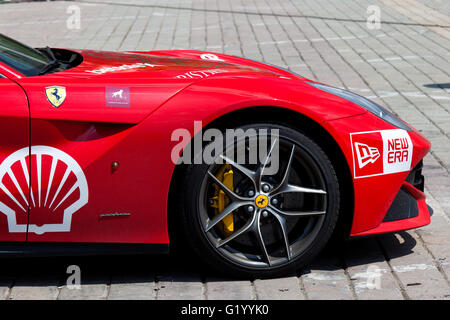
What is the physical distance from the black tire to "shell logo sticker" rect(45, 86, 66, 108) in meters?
0.62

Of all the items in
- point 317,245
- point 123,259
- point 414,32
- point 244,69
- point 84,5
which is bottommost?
point 84,5

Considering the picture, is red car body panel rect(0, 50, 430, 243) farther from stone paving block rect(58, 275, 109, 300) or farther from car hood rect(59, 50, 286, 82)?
stone paving block rect(58, 275, 109, 300)

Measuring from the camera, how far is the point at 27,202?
3207 millimetres

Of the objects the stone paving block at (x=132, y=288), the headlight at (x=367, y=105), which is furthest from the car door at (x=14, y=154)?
the headlight at (x=367, y=105)

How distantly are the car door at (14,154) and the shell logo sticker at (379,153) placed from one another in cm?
144

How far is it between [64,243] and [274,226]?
955 millimetres

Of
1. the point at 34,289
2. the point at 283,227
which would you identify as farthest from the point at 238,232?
the point at 34,289

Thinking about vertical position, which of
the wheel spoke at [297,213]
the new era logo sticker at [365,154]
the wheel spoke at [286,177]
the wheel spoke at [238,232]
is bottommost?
the wheel spoke at [238,232]

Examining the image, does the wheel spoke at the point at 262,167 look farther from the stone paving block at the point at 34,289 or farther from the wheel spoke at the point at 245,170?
the stone paving block at the point at 34,289

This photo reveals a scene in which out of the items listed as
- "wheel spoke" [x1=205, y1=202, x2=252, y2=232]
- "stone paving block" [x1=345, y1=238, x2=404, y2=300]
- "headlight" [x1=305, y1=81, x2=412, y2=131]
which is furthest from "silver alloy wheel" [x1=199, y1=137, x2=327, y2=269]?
"headlight" [x1=305, y1=81, x2=412, y2=131]

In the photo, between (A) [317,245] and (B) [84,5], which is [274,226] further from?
(B) [84,5]

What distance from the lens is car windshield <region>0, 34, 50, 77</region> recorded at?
3.47 m

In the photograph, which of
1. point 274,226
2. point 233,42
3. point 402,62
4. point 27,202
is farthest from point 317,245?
point 233,42

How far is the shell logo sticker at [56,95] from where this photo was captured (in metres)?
3.20
